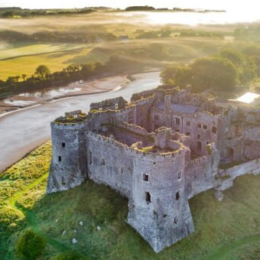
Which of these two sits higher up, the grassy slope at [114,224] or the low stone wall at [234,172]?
the low stone wall at [234,172]

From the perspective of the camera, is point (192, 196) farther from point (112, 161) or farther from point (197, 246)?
point (112, 161)

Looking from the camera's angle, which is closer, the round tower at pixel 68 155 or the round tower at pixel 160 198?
the round tower at pixel 160 198

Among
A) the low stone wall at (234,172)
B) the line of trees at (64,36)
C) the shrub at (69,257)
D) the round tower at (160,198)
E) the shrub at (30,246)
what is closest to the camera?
the round tower at (160,198)

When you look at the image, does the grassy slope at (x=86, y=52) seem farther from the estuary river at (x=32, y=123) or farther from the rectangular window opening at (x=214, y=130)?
the rectangular window opening at (x=214, y=130)

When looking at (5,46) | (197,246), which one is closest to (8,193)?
(197,246)

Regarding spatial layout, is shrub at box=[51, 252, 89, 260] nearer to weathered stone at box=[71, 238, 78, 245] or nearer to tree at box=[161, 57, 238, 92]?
weathered stone at box=[71, 238, 78, 245]

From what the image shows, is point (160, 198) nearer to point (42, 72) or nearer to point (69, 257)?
point (69, 257)

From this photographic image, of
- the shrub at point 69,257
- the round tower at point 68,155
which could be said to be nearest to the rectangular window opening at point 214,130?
the round tower at point 68,155
